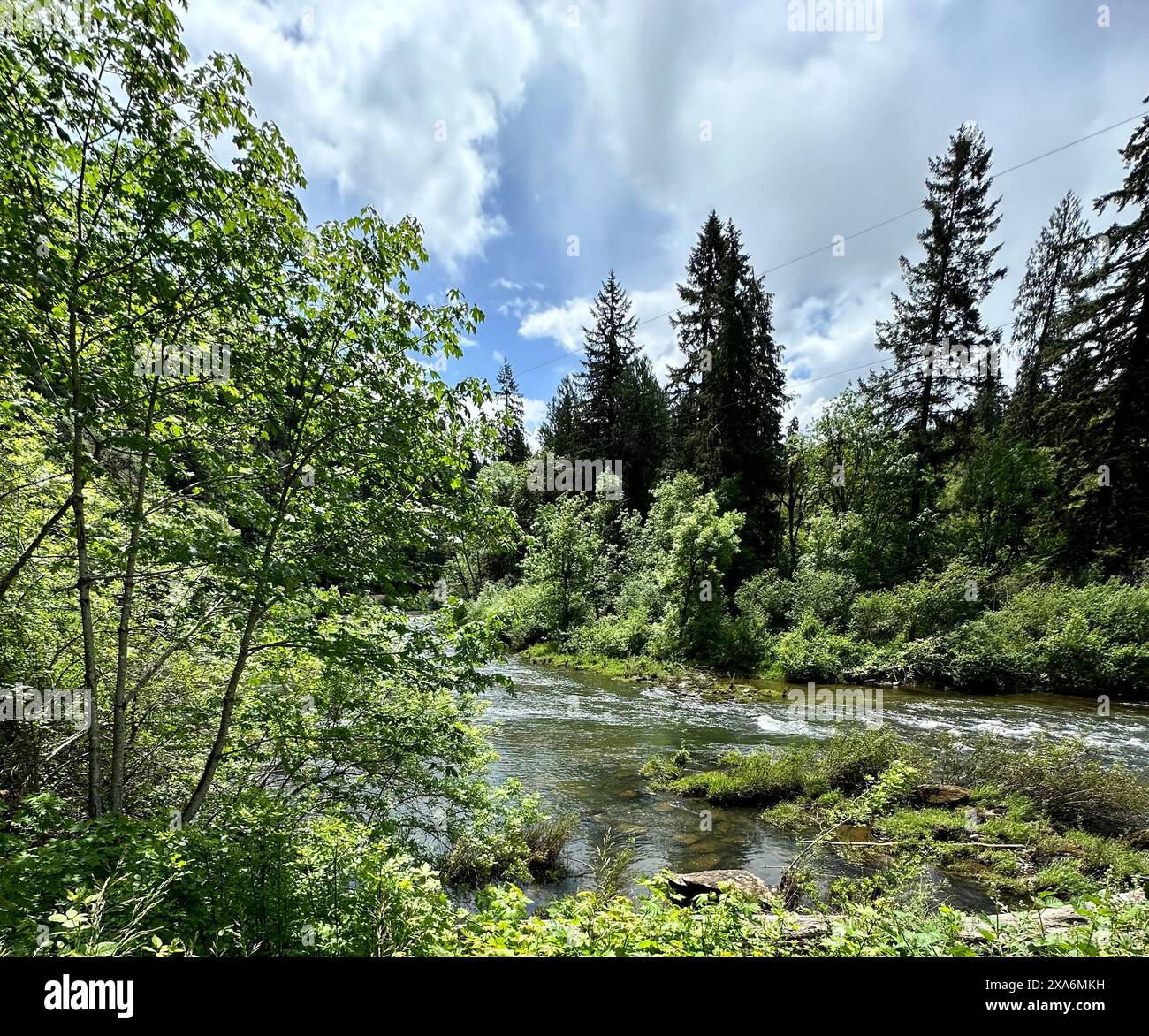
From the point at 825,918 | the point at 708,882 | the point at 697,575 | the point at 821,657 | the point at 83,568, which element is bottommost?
the point at 821,657

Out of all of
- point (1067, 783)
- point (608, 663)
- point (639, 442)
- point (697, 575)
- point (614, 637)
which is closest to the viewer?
point (1067, 783)

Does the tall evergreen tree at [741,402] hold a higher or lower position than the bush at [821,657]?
higher

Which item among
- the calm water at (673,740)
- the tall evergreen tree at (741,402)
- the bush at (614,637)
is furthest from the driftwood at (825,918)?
the tall evergreen tree at (741,402)

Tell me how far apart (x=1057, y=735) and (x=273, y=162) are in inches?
676

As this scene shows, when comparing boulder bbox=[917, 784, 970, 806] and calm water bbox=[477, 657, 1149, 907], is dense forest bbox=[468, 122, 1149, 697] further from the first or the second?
boulder bbox=[917, 784, 970, 806]

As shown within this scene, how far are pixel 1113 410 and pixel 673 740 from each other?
67.8ft

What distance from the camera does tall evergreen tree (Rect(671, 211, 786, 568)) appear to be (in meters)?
28.8

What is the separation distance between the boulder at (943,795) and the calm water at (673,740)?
8.43 ft

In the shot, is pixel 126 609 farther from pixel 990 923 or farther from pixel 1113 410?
pixel 1113 410

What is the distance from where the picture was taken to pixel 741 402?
95.8 feet

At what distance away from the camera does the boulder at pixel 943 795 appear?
28.3ft

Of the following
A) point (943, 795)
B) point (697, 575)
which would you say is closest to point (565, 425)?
point (697, 575)

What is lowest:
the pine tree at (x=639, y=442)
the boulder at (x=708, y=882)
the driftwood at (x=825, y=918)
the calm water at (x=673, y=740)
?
the calm water at (x=673, y=740)

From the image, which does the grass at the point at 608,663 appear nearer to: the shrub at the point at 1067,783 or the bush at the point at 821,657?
the bush at the point at 821,657
